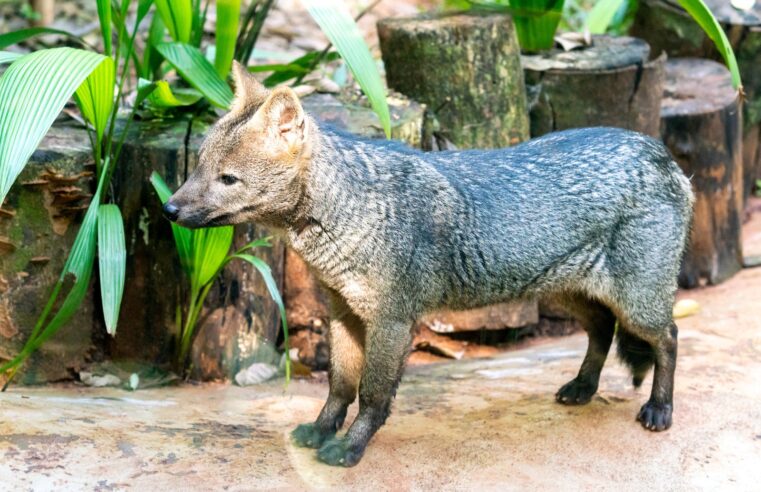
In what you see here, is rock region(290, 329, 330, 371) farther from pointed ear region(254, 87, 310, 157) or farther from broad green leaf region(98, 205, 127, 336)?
pointed ear region(254, 87, 310, 157)

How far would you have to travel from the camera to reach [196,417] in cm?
550

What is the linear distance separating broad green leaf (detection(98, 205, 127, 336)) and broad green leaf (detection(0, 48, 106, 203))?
91 cm

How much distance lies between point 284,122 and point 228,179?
0.37 m

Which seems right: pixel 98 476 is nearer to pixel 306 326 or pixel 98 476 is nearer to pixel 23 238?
pixel 23 238

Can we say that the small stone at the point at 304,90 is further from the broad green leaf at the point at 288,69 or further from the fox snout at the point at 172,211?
the fox snout at the point at 172,211

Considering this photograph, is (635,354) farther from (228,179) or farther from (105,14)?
(105,14)

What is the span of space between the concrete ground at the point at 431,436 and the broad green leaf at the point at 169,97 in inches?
67.5

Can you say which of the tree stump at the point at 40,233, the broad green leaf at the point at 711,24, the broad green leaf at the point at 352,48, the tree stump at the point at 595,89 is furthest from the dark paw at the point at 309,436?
the tree stump at the point at 595,89

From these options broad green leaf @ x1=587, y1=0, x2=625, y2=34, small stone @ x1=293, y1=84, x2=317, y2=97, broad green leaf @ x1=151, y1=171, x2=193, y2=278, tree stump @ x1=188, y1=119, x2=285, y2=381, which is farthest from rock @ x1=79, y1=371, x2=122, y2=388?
broad green leaf @ x1=587, y1=0, x2=625, y2=34

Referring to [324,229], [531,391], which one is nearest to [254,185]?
[324,229]

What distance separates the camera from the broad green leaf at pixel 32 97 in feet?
15.6

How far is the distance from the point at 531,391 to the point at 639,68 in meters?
2.81

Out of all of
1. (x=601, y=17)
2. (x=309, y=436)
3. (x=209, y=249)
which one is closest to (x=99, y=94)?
(x=209, y=249)

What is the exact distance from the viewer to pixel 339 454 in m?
5.05
